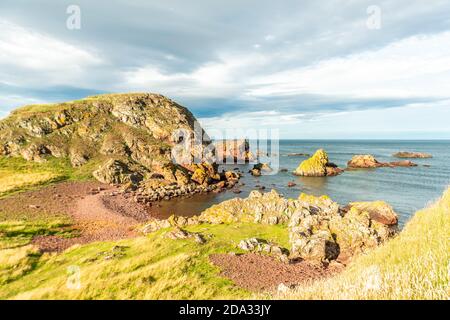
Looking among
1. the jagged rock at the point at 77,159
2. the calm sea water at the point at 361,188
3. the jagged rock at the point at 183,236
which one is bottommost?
the calm sea water at the point at 361,188

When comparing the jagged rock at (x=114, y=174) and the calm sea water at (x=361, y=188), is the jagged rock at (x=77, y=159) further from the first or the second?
the calm sea water at (x=361, y=188)

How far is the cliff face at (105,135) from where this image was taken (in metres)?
77.9

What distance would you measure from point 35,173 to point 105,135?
29.3 metres

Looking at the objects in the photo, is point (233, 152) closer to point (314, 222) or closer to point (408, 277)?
point (314, 222)

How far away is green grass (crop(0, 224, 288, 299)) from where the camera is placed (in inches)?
583

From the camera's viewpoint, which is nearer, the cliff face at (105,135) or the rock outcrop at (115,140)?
the rock outcrop at (115,140)

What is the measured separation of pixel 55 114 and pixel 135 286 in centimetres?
9723

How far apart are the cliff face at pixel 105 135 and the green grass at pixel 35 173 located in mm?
2669

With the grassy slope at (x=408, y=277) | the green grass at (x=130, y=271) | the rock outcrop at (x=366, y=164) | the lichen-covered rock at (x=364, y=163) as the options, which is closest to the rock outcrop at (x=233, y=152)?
the lichen-covered rock at (x=364, y=163)

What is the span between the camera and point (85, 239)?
103 ft

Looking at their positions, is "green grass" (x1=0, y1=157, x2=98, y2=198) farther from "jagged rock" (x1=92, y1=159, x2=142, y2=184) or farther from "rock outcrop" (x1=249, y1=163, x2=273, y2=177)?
"rock outcrop" (x1=249, y1=163, x2=273, y2=177)

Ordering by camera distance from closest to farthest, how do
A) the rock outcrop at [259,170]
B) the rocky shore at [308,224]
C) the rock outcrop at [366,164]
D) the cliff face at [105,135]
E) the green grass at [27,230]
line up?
the rocky shore at [308,224] < the green grass at [27,230] < the cliff face at [105,135] < the rock outcrop at [259,170] < the rock outcrop at [366,164]
